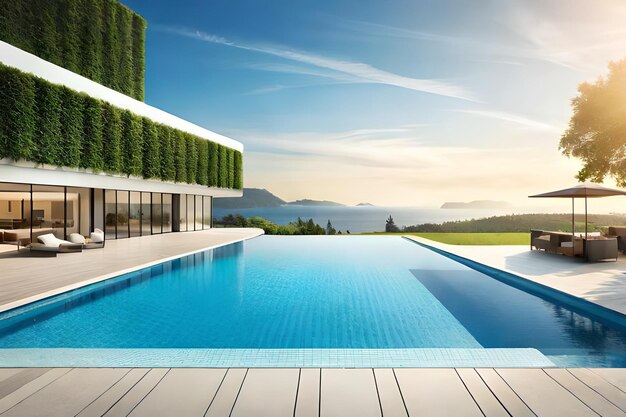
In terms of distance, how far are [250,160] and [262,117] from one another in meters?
3.28

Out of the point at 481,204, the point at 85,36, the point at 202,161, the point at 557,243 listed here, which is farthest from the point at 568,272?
the point at 481,204

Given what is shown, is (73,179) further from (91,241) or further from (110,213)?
(110,213)

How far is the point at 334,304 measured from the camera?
755cm

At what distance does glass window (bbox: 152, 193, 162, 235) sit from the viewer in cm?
2147

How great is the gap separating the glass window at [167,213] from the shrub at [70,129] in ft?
25.8

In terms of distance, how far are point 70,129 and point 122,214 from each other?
210 inches

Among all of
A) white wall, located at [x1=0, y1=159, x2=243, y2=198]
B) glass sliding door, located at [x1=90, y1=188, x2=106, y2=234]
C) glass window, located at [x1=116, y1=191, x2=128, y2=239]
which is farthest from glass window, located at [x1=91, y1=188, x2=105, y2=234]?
glass window, located at [x1=116, y1=191, x2=128, y2=239]

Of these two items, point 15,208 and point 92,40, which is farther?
point 92,40

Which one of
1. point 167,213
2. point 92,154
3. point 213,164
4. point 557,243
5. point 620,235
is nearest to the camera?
point 557,243

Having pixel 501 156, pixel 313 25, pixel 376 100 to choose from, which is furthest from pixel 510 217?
pixel 313 25

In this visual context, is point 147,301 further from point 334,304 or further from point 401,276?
point 401,276

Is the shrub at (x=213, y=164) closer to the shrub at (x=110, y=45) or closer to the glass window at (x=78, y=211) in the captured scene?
the shrub at (x=110, y=45)

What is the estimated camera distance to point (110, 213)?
18.2 metres

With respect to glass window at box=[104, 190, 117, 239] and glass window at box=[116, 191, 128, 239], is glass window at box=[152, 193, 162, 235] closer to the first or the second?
glass window at box=[116, 191, 128, 239]
